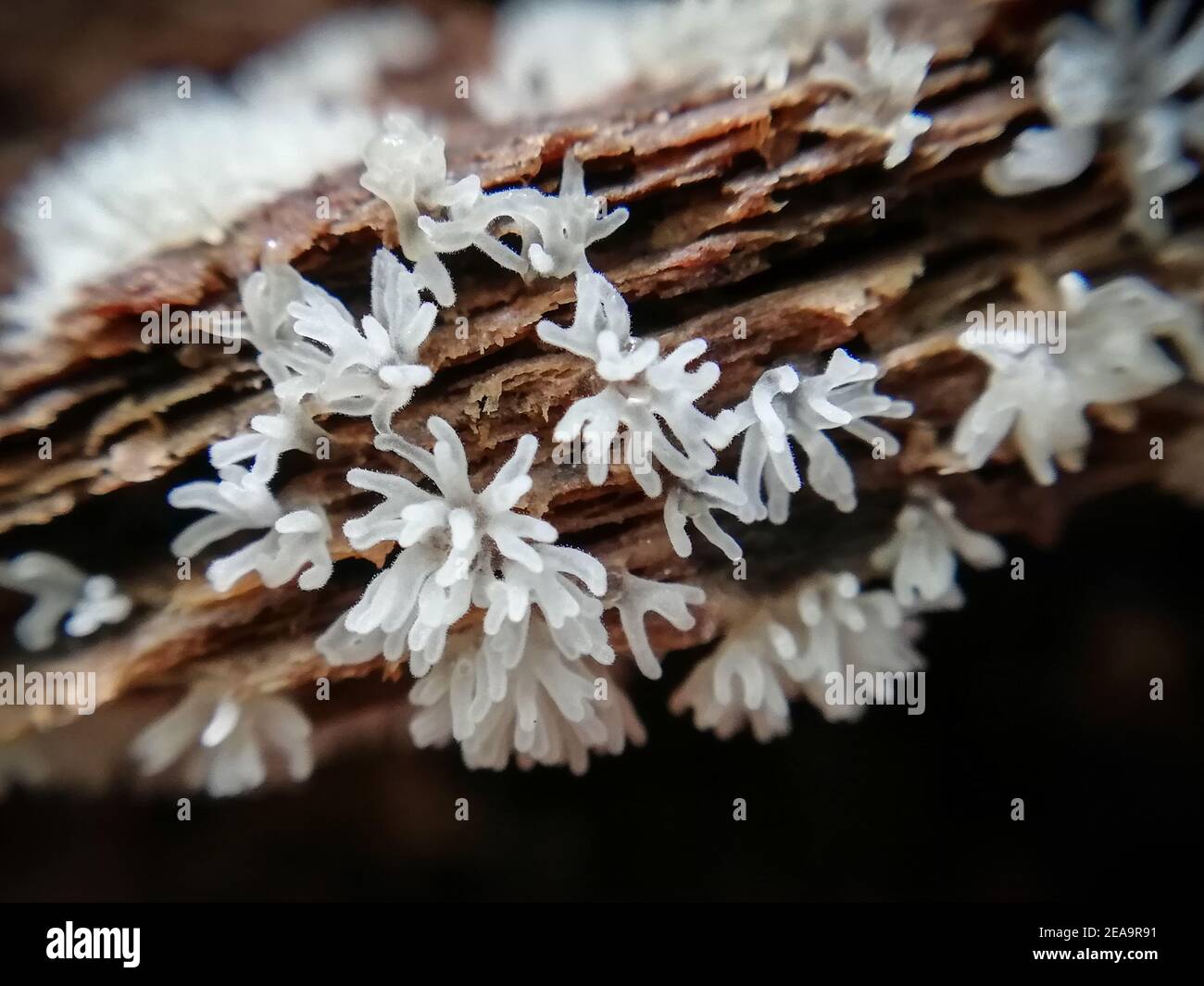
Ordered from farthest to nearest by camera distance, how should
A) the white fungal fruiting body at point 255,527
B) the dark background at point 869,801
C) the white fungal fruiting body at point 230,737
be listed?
the dark background at point 869,801 < the white fungal fruiting body at point 230,737 < the white fungal fruiting body at point 255,527

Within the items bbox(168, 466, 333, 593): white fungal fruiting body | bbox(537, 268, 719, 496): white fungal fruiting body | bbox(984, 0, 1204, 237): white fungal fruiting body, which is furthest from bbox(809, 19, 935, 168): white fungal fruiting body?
bbox(168, 466, 333, 593): white fungal fruiting body

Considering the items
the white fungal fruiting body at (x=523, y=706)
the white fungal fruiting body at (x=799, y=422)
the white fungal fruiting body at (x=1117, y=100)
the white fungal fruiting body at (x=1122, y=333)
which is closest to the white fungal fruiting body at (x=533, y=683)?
the white fungal fruiting body at (x=523, y=706)

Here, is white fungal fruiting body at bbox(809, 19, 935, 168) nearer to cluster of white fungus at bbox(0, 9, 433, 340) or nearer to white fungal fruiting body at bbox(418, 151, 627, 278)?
white fungal fruiting body at bbox(418, 151, 627, 278)

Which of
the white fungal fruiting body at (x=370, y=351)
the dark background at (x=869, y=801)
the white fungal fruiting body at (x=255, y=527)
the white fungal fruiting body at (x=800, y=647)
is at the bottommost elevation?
the dark background at (x=869, y=801)

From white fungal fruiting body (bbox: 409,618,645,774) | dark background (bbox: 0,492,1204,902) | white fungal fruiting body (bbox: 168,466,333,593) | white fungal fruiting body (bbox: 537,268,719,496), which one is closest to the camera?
white fungal fruiting body (bbox: 537,268,719,496)

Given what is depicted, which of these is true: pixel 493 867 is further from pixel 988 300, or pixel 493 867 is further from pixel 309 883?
pixel 988 300

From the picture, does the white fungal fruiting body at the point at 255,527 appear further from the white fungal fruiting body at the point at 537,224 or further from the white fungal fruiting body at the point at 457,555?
the white fungal fruiting body at the point at 537,224
